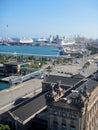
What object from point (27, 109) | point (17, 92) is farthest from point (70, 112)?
point (17, 92)

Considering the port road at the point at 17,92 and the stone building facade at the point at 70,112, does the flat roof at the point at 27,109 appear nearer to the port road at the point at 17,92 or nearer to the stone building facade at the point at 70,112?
the stone building facade at the point at 70,112

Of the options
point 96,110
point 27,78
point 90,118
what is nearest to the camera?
point 90,118

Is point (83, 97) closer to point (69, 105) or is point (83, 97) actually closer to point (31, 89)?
point (69, 105)

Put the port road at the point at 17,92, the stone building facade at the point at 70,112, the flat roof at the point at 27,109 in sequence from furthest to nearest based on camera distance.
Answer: the port road at the point at 17,92
the flat roof at the point at 27,109
the stone building facade at the point at 70,112

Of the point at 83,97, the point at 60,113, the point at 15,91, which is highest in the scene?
the point at 83,97

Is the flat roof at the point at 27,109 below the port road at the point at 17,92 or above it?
above

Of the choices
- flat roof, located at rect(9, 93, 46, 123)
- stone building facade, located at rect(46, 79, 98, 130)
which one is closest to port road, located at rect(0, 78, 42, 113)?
flat roof, located at rect(9, 93, 46, 123)

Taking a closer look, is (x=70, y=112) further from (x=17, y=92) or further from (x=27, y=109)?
(x=17, y=92)

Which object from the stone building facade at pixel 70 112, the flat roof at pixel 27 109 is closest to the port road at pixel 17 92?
the flat roof at pixel 27 109

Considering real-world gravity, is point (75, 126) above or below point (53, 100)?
below

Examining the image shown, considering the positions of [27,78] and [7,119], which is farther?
[27,78]

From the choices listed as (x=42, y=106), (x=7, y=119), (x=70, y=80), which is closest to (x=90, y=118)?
(x=42, y=106)
